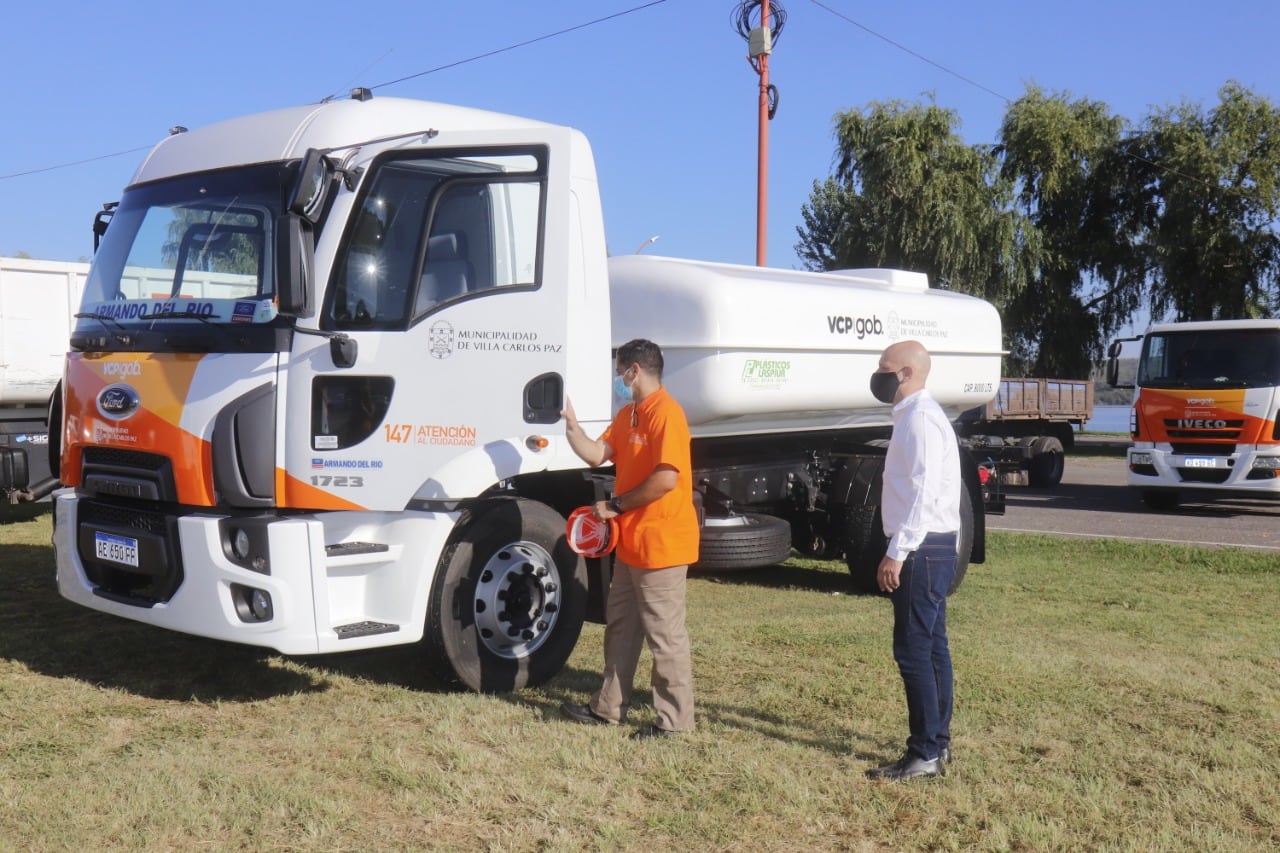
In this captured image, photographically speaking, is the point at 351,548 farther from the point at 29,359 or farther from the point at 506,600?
the point at 29,359

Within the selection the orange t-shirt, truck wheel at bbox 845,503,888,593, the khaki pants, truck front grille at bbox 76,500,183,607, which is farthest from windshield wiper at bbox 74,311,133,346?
truck wheel at bbox 845,503,888,593

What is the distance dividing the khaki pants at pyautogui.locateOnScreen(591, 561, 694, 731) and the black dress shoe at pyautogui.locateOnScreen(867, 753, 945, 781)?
0.95 m

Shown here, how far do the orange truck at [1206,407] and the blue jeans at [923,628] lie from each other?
493 inches

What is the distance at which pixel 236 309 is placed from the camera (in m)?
5.87

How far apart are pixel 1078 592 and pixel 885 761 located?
17.3 feet

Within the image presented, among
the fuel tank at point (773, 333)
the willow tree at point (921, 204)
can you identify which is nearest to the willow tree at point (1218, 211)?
the willow tree at point (921, 204)

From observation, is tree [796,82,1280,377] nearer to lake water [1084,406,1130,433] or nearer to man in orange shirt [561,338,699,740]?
lake water [1084,406,1130,433]

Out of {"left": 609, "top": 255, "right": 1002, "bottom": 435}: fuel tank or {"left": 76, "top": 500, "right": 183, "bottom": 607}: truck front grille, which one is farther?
{"left": 609, "top": 255, "right": 1002, "bottom": 435}: fuel tank

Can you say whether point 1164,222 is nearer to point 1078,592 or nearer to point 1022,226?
point 1022,226

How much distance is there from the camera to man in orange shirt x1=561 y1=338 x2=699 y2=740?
569 cm

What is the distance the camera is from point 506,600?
6547 millimetres

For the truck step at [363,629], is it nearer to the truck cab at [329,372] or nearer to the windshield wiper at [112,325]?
the truck cab at [329,372]

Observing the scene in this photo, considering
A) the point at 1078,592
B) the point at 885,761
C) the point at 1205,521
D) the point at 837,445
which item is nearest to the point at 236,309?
the point at 885,761

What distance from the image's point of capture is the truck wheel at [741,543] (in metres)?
8.48
